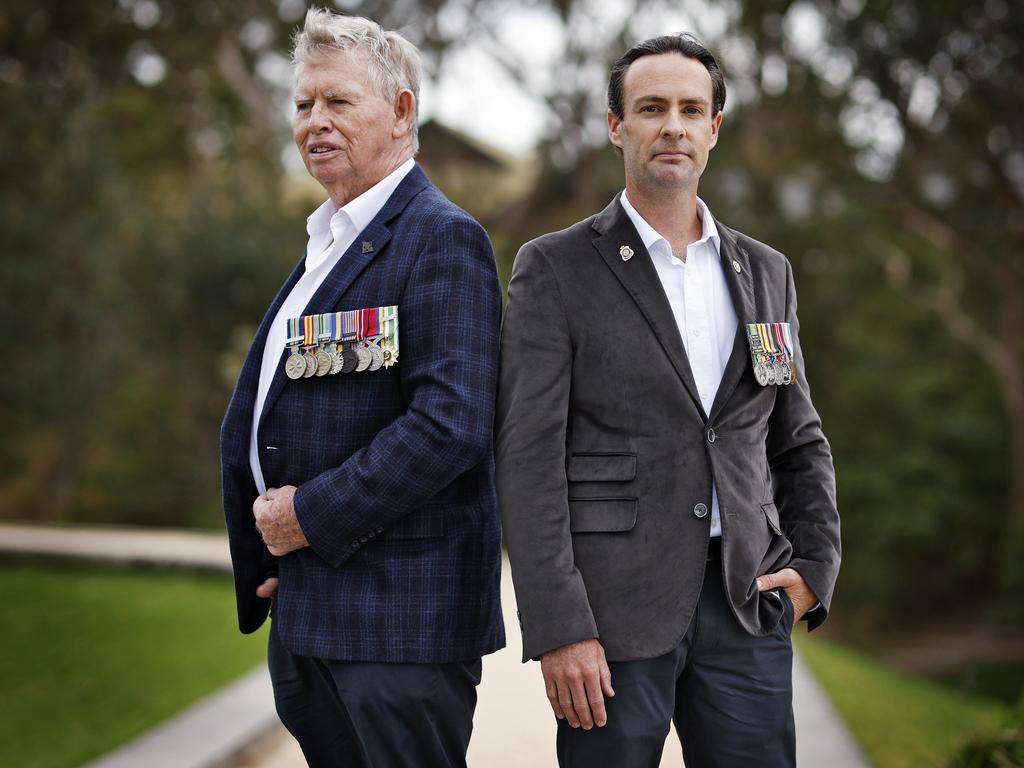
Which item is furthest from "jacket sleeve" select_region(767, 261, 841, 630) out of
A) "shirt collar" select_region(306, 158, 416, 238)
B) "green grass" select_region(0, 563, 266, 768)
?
"green grass" select_region(0, 563, 266, 768)

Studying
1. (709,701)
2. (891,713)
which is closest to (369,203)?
(709,701)

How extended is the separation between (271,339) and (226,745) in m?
2.87

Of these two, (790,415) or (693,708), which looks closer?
(693,708)

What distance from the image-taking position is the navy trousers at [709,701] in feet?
7.07

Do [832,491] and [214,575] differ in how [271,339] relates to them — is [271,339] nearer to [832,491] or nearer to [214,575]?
[832,491]

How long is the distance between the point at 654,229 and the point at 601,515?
23.9 inches

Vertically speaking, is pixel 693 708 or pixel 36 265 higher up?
pixel 36 265

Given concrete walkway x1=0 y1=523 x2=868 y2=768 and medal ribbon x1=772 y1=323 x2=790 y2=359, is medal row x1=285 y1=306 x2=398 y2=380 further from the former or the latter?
concrete walkway x1=0 y1=523 x2=868 y2=768

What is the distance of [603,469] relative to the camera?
220 cm

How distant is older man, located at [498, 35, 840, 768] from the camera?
2137mm

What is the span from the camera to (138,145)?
58.2 ft

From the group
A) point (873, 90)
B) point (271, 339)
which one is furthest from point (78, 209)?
point (271, 339)

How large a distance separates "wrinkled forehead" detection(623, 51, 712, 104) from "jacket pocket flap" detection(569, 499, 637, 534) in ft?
2.63

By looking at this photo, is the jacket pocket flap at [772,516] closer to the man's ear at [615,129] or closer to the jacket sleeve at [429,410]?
the jacket sleeve at [429,410]
